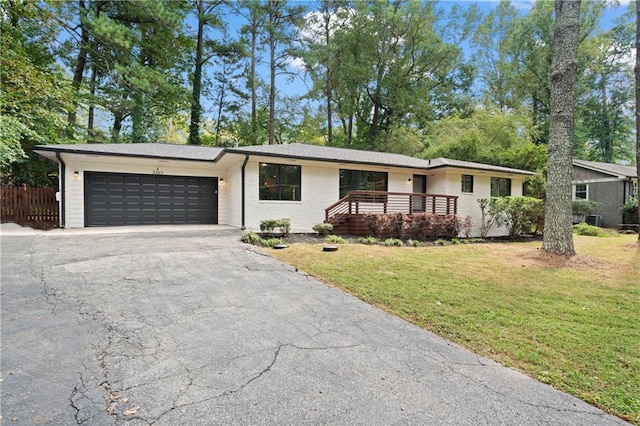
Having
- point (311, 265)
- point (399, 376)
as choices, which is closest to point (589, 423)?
point (399, 376)

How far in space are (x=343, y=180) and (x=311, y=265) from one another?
715 cm

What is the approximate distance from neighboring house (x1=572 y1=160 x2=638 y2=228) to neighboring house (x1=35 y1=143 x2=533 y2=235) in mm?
9000

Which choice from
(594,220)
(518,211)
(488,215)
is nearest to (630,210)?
(594,220)

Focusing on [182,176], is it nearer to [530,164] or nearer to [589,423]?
[589,423]

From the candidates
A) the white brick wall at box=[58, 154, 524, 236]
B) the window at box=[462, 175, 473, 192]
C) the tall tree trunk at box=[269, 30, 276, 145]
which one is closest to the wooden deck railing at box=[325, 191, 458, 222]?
the white brick wall at box=[58, 154, 524, 236]

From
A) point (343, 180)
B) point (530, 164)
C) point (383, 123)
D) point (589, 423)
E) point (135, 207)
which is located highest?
point (383, 123)

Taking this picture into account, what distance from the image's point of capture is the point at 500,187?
1523cm

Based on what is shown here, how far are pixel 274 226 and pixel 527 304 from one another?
22.6 feet

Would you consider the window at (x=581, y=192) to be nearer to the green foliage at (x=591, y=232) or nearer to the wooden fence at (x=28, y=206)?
the green foliage at (x=591, y=232)

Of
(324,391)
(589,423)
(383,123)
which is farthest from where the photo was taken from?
(383,123)

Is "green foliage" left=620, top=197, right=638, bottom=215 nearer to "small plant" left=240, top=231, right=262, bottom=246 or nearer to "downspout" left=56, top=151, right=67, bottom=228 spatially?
"small plant" left=240, top=231, right=262, bottom=246

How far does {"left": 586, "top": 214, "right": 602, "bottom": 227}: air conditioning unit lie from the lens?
701 inches

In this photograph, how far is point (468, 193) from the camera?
14305mm

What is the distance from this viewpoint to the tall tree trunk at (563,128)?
7.26 meters
